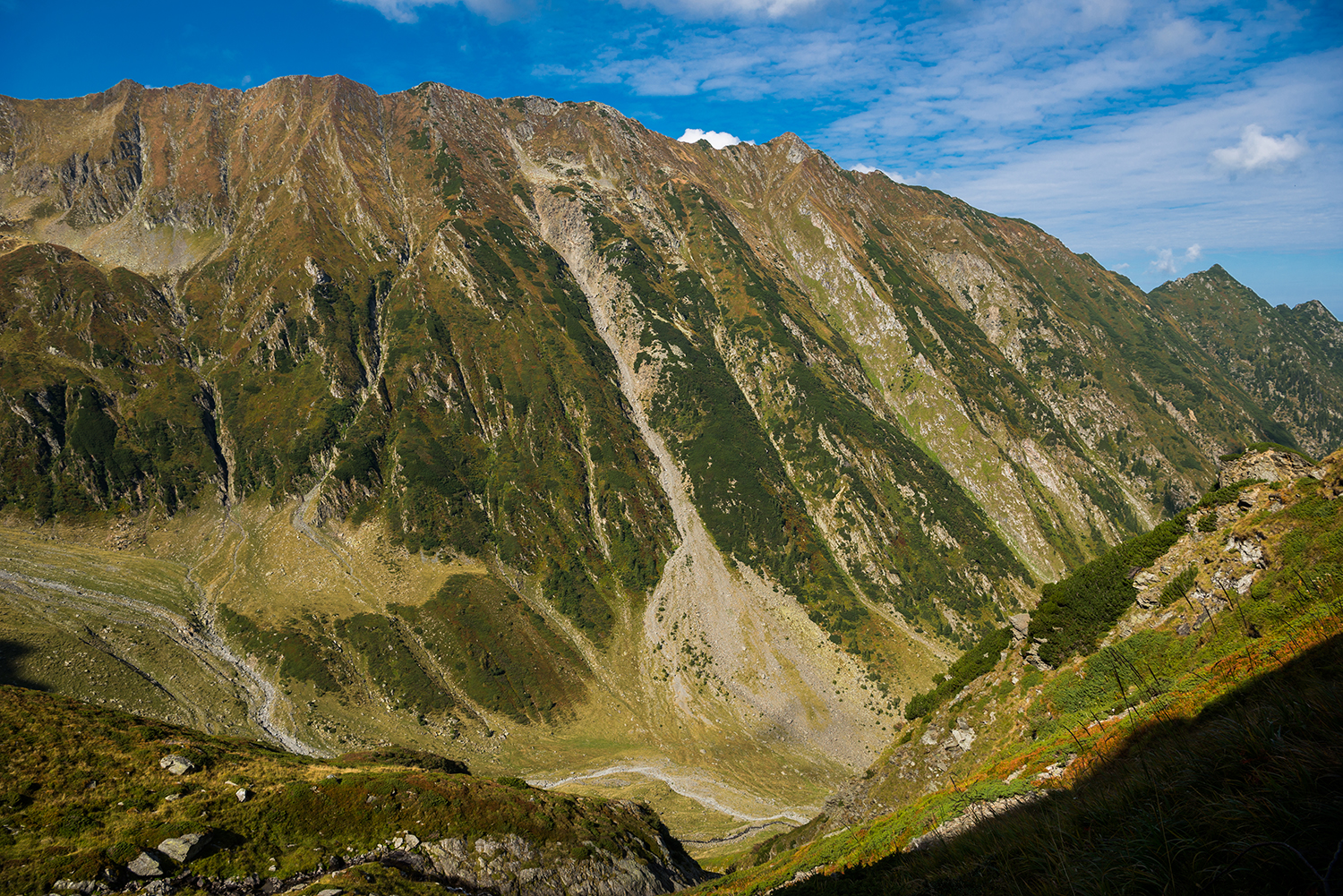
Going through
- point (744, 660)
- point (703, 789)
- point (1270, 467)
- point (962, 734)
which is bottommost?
point (703, 789)

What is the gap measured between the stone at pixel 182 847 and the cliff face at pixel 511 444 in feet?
208

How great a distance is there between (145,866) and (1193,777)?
30443 mm

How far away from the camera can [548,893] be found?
28.5 m

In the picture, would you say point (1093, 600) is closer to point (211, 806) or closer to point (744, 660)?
point (211, 806)

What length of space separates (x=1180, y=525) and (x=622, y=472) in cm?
10784

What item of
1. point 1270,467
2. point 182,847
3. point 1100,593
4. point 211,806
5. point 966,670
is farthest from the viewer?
point 966,670

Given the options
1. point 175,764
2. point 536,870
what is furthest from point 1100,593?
point 175,764

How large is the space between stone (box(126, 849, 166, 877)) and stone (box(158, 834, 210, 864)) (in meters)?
0.46

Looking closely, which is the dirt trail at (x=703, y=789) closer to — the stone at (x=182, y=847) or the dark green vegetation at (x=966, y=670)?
the dark green vegetation at (x=966, y=670)

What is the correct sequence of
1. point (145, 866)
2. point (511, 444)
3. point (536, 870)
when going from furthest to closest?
point (511, 444)
point (536, 870)
point (145, 866)

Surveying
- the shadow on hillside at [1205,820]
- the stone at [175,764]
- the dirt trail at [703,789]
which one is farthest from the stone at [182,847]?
the dirt trail at [703,789]

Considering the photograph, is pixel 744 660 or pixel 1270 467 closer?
pixel 1270 467

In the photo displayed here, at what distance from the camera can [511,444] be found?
133m

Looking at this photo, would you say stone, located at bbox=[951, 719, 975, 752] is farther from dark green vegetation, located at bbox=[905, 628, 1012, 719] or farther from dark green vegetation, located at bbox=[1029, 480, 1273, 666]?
dark green vegetation, located at bbox=[905, 628, 1012, 719]
